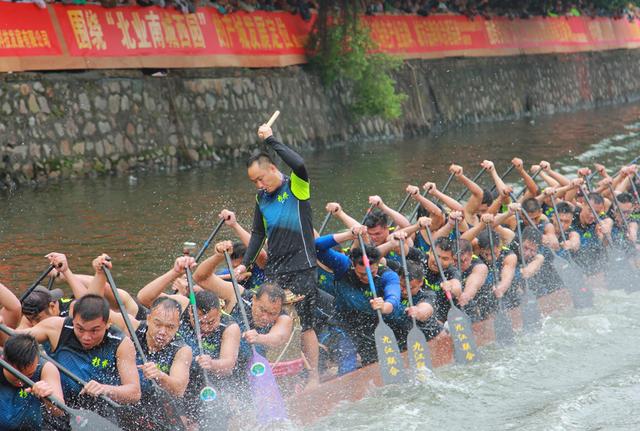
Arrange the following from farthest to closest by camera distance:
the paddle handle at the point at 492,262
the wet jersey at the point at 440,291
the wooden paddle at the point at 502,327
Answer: the paddle handle at the point at 492,262, the wooden paddle at the point at 502,327, the wet jersey at the point at 440,291

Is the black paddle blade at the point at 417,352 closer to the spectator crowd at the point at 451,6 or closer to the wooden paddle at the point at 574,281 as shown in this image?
the wooden paddle at the point at 574,281

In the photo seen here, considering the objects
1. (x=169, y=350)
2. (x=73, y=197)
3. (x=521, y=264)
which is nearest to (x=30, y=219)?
(x=73, y=197)

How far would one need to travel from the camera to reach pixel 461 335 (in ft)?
30.8

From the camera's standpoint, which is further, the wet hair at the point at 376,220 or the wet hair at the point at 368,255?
the wet hair at the point at 376,220

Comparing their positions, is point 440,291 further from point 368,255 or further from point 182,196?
point 182,196

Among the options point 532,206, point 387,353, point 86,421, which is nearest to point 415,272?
point 387,353

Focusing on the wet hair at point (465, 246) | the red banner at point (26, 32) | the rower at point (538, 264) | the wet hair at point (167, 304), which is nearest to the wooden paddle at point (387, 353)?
the wet hair at point (465, 246)

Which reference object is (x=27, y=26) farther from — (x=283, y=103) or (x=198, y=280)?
(x=198, y=280)

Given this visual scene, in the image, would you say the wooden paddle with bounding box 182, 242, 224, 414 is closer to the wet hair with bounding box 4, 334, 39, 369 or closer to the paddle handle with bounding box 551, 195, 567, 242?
the wet hair with bounding box 4, 334, 39, 369

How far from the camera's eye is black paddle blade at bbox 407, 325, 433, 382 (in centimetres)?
888

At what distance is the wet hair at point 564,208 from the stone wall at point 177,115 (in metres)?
8.48

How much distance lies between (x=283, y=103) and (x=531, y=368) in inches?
522

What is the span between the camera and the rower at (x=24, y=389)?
20.5ft

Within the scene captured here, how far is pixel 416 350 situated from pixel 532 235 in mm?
2868
